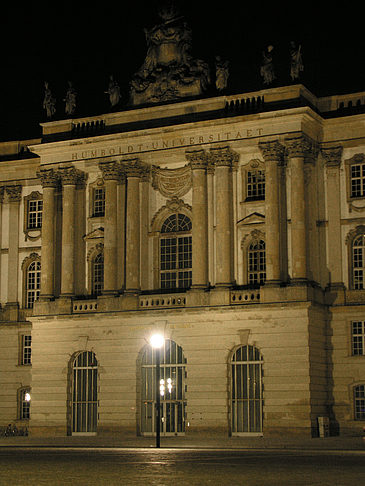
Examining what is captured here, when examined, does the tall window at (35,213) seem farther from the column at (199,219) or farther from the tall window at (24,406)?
the column at (199,219)

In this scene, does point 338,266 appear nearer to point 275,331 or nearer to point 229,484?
point 275,331

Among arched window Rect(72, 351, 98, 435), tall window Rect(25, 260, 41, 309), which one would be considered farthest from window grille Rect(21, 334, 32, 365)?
arched window Rect(72, 351, 98, 435)

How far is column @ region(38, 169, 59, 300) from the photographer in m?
60.1

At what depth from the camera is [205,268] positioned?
184ft

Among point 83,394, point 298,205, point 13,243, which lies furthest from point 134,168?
point 83,394

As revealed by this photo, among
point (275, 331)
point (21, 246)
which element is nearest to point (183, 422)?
point (275, 331)

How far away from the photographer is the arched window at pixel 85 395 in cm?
5816

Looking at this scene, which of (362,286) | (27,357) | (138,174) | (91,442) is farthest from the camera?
(27,357)

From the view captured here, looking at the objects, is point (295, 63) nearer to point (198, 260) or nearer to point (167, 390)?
point (198, 260)

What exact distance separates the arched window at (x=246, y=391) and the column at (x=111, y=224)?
8.50 m

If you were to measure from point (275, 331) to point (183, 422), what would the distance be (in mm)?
7418

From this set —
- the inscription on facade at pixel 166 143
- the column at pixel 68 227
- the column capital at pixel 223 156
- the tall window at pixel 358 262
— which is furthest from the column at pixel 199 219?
the tall window at pixel 358 262

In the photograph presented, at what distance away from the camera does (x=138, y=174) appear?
5894 centimetres

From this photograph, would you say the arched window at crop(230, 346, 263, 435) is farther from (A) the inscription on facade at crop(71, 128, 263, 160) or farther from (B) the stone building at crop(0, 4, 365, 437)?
(A) the inscription on facade at crop(71, 128, 263, 160)
